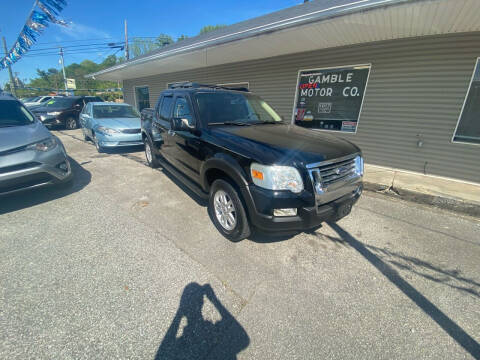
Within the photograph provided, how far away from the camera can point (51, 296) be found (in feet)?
6.00

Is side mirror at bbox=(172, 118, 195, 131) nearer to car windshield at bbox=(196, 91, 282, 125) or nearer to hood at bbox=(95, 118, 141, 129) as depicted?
car windshield at bbox=(196, 91, 282, 125)

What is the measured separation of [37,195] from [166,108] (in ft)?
9.05

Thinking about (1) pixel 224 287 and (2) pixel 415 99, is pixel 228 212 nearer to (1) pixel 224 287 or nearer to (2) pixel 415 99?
(1) pixel 224 287

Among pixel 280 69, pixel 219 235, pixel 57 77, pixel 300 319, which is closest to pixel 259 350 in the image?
pixel 300 319

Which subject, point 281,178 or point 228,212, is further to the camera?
point 228,212

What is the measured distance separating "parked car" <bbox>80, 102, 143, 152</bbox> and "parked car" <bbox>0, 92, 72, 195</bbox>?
7.73 ft

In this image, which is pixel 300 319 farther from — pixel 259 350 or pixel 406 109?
pixel 406 109

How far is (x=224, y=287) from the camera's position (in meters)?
2.00

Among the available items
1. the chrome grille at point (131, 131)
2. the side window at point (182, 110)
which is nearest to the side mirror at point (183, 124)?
the side window at point (182, 110)

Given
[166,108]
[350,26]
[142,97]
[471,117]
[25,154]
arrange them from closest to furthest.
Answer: [25,154] → [166,108] → [350,26] → [471,117] → [142,97]

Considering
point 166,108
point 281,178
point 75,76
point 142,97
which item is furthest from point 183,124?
point 75,76

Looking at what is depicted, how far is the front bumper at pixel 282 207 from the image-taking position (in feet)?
6.63

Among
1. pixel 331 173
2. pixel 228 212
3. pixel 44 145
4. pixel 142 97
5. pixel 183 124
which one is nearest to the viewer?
pixel 331 173

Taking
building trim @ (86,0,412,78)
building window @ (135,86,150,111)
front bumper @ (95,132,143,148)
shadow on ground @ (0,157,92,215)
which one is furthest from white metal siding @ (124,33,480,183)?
building window @ (135,86,150,111)
